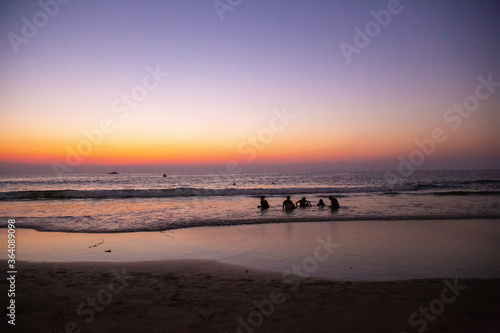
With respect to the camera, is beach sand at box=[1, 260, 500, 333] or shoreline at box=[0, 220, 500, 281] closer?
beach sand at box=[1, 260, 500, 333]

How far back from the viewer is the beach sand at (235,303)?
4.32 meters

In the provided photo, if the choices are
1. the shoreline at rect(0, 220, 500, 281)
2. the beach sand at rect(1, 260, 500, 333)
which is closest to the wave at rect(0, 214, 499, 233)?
the shoreline at rect(0, 220, 500, 281)

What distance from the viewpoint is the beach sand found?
14.2ft

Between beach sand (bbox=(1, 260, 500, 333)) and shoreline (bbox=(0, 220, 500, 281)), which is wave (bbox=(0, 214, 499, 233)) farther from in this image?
beach sand (bbox=(1, 260, 500, 333))

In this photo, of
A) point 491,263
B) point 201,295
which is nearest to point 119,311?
point 201,295

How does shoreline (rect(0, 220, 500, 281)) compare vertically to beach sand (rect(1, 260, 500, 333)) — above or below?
below

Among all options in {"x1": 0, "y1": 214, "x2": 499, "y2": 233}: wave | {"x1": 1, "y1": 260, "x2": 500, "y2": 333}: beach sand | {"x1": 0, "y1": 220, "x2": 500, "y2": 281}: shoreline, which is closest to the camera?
{"x1": 1, "y1": 260, "x2": 500, "y2": 333}: beach sand

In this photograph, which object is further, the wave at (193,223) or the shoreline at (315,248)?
the wave at (193,223)

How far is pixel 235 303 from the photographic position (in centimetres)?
511

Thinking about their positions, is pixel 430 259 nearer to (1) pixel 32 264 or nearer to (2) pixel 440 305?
(2) pixel 440 305

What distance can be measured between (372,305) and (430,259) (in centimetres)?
412

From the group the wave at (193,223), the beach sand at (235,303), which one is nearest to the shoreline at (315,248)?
the wave at (193,223)

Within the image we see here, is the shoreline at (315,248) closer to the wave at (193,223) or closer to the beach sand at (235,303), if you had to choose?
the wave at (193,223)

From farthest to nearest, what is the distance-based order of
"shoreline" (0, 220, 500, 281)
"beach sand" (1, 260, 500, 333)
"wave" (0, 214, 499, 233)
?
1. "wave" (0, 214, 499, 233)
2. "shoreline" (0, 220, 500, 281)
3. "beach sand" (1, 260, 500, 333)
